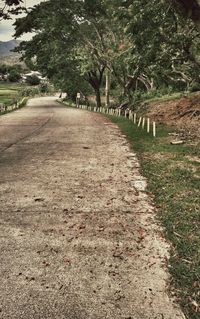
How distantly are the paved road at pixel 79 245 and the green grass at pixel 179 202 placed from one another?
203mm

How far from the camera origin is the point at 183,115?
20000 mm

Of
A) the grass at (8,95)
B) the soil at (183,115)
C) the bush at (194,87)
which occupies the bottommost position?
the grass at (8,95)

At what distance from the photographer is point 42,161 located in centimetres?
1077

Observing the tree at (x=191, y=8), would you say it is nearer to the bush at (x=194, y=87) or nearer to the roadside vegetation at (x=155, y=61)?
the roadside vegetation at (x=155, y=61)

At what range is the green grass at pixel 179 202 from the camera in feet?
14.3

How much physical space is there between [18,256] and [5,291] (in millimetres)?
855

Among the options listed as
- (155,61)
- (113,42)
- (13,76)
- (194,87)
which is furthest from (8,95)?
(155,61)

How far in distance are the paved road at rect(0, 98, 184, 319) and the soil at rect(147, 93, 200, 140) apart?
24.2 ft

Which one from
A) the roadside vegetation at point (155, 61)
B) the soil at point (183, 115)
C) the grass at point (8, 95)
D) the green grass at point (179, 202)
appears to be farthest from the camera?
the grass at point (8, 95)

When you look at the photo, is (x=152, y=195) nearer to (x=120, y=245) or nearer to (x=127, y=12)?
(x=120, y=245)

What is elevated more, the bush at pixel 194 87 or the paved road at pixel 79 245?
the bush at pixel 194 87

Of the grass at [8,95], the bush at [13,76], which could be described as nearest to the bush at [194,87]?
the grass at [8,95]

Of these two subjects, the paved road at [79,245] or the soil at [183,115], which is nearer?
the paved road at [79,245]

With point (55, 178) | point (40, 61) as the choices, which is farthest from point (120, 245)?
point (40, 61)
